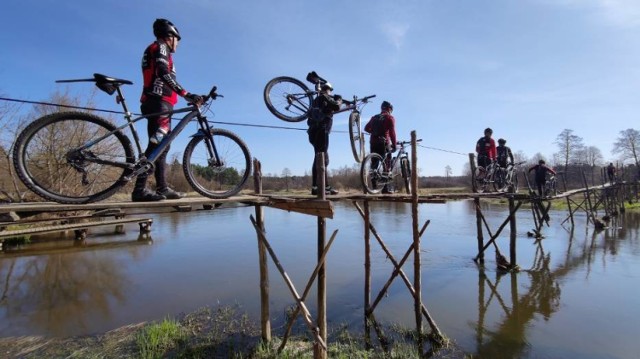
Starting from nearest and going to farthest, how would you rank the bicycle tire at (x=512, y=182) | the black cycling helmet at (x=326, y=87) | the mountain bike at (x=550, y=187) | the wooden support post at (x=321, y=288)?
the wooden support post at (x=321, y=288), the black cycling helmet at (x=326, y=87), the bicycle tire at (x=512, y=182), the mountain bike at (x=550, y=187)

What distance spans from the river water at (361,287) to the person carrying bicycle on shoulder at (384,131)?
4.37 m

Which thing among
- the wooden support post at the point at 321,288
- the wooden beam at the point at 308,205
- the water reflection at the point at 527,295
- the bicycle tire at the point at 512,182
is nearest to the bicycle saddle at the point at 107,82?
the wooden beam at the point at 308,205

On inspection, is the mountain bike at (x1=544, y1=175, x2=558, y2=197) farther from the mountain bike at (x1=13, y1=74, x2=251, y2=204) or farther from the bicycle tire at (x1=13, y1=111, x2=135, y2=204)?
the bicycle tire at (x1=13, y1=111, x2=135, y2=204)

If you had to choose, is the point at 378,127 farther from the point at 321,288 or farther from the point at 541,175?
the point at 541,175

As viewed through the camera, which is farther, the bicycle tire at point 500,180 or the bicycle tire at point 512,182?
the bicycle tire at point 512,182

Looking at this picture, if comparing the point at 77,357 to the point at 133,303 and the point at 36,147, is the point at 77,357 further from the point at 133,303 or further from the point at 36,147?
the point at 36,147

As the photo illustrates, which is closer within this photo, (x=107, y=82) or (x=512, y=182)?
(x=107, y=82)

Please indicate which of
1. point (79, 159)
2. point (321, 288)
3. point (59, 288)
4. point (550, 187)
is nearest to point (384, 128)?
point (321, 288)

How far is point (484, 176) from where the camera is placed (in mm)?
13367

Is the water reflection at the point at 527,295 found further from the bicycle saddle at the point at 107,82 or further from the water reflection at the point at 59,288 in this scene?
the water reflection at the point at 59,288

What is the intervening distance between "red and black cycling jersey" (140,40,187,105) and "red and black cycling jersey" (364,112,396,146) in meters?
5.52

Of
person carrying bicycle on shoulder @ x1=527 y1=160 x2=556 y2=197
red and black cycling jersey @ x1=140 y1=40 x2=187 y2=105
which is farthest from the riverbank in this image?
person carrying bicycle on shoulder @ x1=527 y1=160 x2=556 y2=197

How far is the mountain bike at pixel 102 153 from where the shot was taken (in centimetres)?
393

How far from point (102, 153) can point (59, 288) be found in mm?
10874
